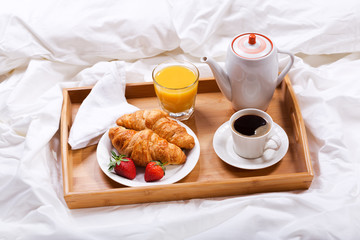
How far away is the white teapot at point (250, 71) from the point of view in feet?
3.96

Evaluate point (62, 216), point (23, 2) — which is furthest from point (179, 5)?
point (62, 216)

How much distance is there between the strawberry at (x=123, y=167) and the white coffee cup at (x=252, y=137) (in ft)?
0.97

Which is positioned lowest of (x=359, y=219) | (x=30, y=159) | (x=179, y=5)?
(x=359, y=219)

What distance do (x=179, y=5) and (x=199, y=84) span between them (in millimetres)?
337

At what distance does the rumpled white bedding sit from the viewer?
1080 millimetres

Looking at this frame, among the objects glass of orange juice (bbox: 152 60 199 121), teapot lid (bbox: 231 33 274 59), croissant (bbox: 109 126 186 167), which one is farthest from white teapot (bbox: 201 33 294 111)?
croissant (bbox: 109 126 186 167)

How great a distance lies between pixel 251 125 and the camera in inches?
46.3

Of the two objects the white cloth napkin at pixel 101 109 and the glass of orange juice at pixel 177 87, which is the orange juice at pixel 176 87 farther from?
the white cloth napkin at pixel 101 109

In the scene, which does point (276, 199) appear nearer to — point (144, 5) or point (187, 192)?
point (187, 192)

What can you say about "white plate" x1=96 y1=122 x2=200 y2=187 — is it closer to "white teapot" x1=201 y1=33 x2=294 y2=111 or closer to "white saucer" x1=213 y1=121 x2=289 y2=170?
"white saucer" x1=213 y1=121 x2=289 y2=170

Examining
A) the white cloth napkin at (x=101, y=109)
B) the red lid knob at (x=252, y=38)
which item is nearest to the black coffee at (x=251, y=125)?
the red lid knob at (x=252, y=38)

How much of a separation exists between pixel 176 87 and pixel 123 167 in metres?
0.33

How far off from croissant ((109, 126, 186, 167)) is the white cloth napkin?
10 cm

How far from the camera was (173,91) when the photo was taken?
128 cm
